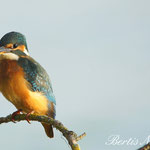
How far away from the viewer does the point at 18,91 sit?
439cm

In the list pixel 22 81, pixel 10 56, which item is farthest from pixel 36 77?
pixel 10 56

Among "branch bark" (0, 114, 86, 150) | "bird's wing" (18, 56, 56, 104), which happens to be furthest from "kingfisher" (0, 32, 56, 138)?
"branch bark" (0, 114, 86, 150)

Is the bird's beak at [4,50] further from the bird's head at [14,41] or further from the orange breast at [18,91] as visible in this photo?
the orange breast at [18,91]

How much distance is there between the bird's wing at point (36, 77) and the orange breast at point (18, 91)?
0.20ft

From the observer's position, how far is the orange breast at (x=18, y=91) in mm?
4359

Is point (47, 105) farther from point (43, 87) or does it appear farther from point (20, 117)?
point (20, 117)

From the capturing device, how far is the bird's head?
171 inches

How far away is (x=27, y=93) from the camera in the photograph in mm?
4371

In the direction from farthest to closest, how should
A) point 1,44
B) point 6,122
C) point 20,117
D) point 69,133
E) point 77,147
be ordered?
point 1,44 < point 20,117 < point 6,122 < point 69,133 < point 77,147

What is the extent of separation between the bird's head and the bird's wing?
0.17 meters

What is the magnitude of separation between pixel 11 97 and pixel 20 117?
1.42m

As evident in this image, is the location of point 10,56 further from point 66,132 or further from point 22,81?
point 66,132

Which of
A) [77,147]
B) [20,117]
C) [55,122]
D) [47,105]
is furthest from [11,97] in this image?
[77,147]

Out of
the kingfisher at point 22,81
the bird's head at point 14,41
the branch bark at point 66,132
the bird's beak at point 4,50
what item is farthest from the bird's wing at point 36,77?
the branch bark at point 66,132
